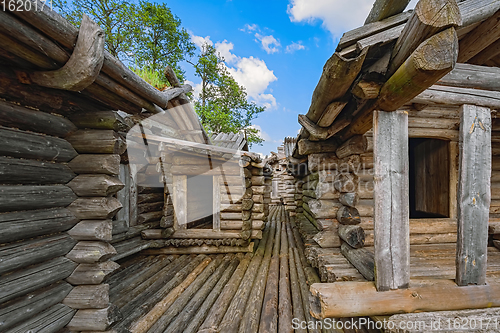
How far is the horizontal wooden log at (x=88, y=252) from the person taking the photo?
185cm

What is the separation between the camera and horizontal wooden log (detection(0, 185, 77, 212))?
150cm

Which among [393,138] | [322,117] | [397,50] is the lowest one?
[393,138]

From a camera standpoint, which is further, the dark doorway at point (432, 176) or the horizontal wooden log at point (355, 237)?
the dark doorway at point (432, 176)

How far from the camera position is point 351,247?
3031 millimetres

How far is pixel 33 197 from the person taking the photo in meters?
1.64

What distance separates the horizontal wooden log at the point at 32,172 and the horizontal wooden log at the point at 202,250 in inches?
125

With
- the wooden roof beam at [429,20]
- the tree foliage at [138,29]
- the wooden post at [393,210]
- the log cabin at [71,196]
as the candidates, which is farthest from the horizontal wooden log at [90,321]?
the tree foliage at [138,29]

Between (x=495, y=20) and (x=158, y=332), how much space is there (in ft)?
16.7

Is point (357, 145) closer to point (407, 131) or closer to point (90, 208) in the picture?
point (407, 131)

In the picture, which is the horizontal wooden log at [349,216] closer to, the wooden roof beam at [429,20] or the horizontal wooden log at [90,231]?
the wooden roof beam at [429,20]

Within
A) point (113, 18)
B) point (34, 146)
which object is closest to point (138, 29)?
point (113, 18)

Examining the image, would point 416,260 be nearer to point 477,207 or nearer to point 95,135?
point 477,207

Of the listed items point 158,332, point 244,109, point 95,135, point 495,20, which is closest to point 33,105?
point 95,135

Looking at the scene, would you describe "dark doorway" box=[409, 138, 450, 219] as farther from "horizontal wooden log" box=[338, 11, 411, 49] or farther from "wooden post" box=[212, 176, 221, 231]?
"wooden post" box=[212, 176, 221, 231]
